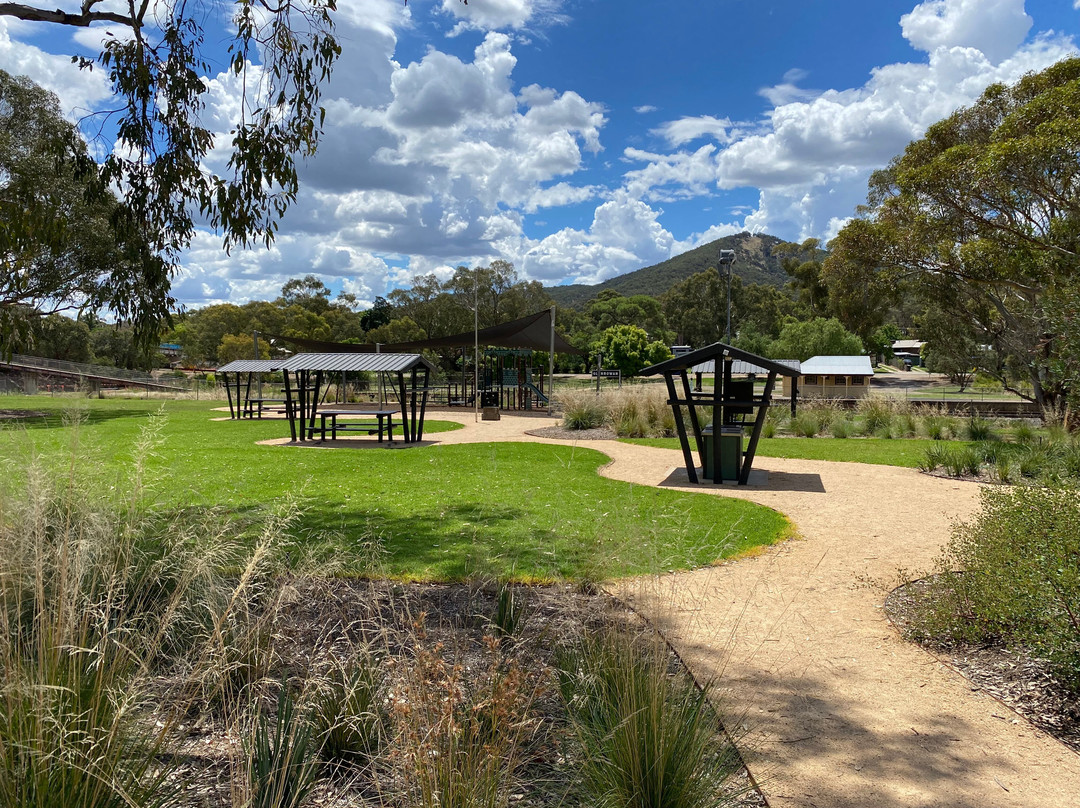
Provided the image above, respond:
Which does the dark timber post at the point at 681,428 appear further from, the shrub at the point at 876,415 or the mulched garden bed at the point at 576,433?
the shrub at the point at 876,415

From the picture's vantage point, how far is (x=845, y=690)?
339cm

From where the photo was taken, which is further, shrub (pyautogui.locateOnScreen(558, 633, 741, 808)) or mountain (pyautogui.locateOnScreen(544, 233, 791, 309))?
mountain (pyautogui.locateOnScreen(544, 233, 791, 309))

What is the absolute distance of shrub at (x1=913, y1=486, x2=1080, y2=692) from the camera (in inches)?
125

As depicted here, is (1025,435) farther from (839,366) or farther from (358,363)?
(839,366)

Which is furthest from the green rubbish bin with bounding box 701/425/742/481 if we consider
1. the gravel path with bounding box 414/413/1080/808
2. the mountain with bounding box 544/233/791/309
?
the mountain with bounding box 544/233/791/309

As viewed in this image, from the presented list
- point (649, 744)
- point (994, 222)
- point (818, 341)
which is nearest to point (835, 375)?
point (818, 341)

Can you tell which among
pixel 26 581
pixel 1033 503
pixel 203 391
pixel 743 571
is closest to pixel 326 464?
pixel 743 571

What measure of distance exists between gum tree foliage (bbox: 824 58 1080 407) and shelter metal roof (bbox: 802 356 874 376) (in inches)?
247

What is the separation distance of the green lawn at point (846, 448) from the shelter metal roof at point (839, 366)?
38.9 feet

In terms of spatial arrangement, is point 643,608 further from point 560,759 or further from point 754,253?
point 754,253

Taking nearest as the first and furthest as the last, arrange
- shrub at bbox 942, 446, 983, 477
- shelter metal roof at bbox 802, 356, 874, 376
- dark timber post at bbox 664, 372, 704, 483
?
dark timber post at bbox 664, 372, 704, 483 → shrub at bbox 942, 446, 983, 477 → shelter metal roof at bbox 802, 356, 874, 376

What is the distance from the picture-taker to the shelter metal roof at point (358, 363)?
46.5 feet

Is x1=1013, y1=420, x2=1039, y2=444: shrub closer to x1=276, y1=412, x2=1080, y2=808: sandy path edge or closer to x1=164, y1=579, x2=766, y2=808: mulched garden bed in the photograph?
x1=276, y1=412, x2=1080, y2=808: sandy path edge

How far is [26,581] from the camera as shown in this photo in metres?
2.60
